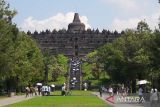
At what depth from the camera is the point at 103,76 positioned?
127 meters

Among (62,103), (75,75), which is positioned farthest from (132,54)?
(75,75)

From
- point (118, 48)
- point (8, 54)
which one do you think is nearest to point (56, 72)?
point (118, 48)

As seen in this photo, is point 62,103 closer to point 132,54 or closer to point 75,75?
point 132,54

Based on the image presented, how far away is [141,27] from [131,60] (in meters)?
4.65

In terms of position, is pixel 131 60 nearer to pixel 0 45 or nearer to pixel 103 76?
pixel 0 45

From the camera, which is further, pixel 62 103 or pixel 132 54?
pixel 132 54

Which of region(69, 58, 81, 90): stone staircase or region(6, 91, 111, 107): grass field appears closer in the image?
region(6, 91, 111, 107): grass field

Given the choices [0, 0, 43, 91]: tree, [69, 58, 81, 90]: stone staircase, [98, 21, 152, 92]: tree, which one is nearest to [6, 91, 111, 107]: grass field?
[0, 0, 43, 91]: tree

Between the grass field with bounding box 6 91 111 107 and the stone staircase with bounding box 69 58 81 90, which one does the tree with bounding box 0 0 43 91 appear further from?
the stone staircase with bounding box 69 58 81 90

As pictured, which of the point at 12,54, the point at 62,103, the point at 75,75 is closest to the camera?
the point at 62,103

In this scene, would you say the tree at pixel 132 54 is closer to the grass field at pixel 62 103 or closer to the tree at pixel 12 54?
the tree at pixel 12 54

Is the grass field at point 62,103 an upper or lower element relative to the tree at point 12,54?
lower

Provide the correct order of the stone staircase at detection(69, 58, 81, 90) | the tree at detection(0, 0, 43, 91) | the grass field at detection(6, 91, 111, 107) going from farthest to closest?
the stone staircase at detection(69, 58, 81, 90)
the tree at detection(0, 0, 43, 91)
the grass field at detection(6, 91, 111, 107)

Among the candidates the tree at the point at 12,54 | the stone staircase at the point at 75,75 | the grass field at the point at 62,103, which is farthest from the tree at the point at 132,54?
the stone staircase at the point at 75,75
